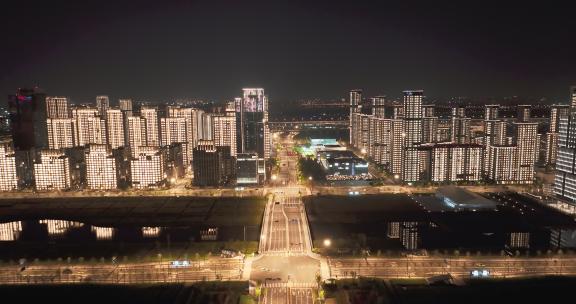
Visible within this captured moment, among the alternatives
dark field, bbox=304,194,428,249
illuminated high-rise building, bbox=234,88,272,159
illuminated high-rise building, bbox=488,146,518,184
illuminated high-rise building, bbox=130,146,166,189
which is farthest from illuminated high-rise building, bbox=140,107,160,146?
illuminated high-rise building, bbox=488,146,518,184

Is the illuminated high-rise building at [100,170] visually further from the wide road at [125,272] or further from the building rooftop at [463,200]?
the building rooftop at [463,200]

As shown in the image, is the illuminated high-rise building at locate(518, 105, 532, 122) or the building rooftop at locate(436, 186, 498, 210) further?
the illuminated high-rise building at locate(518, 105, 532, 122)

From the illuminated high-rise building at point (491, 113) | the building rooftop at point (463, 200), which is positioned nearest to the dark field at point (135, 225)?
the building rooftop at point (463, 200)

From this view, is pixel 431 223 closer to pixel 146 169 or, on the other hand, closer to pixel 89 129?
pixel 146 169

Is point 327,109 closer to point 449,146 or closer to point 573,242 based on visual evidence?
point 449,146

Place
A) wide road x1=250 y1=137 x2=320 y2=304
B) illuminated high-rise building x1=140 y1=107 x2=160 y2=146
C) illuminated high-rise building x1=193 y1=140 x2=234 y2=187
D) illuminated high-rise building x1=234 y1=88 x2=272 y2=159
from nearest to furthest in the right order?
wide road x1=250 y1=137 x2=320 y2=304 < illuminated high-rise building x1=193 y1=140 x2=234 y2=187 < illuminated high-rise building x1=234 y1=88 x2=272 y2=159 < illuminated high-rise building x1=140 y1=107 x2=160 y2=146

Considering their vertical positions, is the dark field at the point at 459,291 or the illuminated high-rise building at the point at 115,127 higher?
the illuminated high-rise building at the point at 115,127

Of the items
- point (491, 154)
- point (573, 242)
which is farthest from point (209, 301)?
point (491, 154)

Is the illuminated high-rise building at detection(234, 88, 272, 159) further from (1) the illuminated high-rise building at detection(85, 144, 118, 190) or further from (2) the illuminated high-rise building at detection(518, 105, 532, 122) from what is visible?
(2) the illuminated high-rise building at detection(518, 105, 532, 122)
